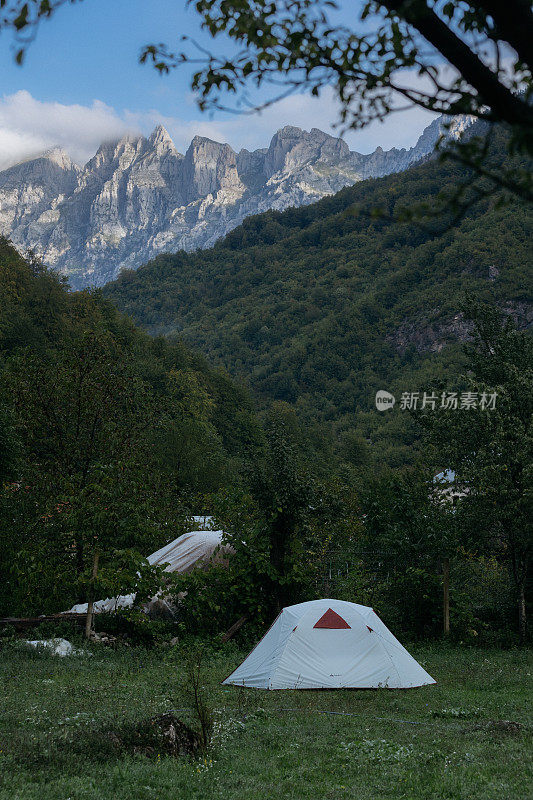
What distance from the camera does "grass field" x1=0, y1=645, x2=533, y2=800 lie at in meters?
5.61

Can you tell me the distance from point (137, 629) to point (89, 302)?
42978 millimetres

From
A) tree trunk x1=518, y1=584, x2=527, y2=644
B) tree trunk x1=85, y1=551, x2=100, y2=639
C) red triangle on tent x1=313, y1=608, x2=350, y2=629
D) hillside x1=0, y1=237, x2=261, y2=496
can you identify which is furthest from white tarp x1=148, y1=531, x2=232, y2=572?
tree trunk x1=518, y1=584, x2=527, y2=644

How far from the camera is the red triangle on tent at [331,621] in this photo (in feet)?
39.2

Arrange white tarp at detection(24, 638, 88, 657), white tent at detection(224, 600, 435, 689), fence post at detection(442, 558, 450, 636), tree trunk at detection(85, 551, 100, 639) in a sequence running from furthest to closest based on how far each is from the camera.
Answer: fence post at detection(442, 558, 450, 636) → tree trunk at detection(85, 551, 100, 639) → white tarp at detection(24, 638, 88, 657) → white tent at detection(224, 600, 435, 689)

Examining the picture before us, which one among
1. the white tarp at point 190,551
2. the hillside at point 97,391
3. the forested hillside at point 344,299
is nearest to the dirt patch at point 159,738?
the hillside at point 97,391

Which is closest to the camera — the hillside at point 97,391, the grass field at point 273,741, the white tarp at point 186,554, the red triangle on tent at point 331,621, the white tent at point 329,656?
the grass field at point 273,741

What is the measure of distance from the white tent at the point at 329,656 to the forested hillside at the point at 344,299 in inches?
1922

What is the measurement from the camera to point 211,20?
11.4ft

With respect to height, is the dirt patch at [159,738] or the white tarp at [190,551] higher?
the dirt patch at [159,738]

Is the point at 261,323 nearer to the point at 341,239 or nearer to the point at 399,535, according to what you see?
the point at 341,239

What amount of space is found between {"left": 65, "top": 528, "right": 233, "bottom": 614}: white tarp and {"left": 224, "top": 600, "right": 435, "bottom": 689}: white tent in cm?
487

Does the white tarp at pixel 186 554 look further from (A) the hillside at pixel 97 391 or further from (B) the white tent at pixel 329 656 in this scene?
(B) the white tent at pixel 329 656

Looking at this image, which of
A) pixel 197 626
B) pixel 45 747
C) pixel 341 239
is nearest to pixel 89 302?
pixel 197 626

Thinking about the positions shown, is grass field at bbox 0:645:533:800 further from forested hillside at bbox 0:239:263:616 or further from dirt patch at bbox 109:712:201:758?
forested hillside at bbox 0:239:263:616
